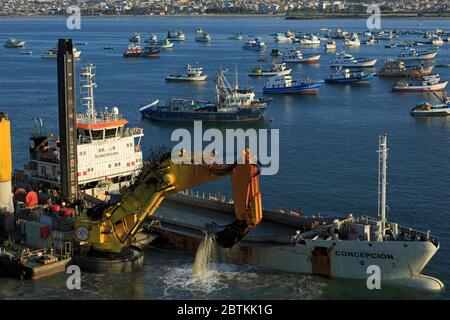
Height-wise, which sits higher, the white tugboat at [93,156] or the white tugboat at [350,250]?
the white tugboat at [93,156]

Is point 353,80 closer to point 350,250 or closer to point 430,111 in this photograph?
point 430,111

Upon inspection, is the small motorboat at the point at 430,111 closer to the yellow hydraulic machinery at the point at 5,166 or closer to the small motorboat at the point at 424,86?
the small motorboat at the point at 424,86

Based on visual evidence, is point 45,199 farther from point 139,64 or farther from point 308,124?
point 139,64

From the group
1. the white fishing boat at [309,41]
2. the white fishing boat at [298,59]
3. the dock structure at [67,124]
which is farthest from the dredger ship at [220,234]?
the white fishing boat at [309,41]

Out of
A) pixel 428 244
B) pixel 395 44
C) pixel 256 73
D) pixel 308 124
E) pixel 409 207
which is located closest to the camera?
pixel 428 244

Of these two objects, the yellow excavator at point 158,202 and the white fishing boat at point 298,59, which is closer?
the yellow excavator at point 158,202

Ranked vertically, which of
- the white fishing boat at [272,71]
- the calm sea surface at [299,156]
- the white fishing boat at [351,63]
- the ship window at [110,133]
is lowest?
the calm sea surface at [299,156]

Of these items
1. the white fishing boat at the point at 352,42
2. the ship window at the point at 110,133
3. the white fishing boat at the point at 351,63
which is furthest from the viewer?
the white fishing boat at the point at 352,42

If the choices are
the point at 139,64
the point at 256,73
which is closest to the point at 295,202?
the point at 256,73
